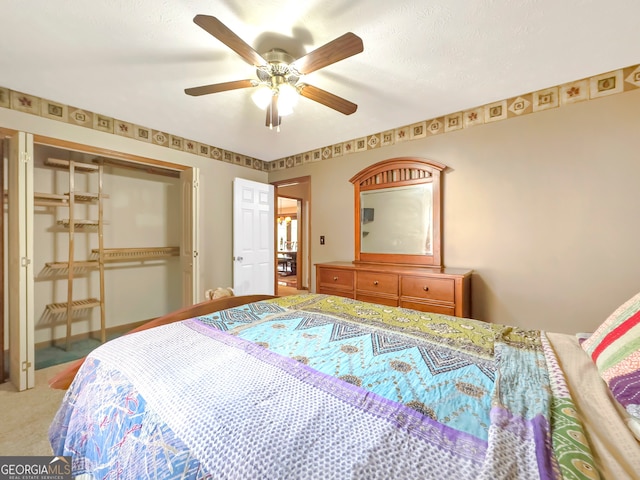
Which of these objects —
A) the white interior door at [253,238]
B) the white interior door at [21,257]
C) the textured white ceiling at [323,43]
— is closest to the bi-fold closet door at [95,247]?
the white interior door at [21,257]

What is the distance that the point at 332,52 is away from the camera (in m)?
1.44

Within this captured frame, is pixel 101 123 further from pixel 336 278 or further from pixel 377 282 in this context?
pixel 377 282

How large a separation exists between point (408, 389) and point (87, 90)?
3111mm

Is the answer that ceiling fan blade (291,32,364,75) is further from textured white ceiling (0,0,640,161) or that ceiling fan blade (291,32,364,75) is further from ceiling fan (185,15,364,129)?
textured white ceiling (0,0,640,161)

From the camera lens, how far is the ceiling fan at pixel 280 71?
1369mm

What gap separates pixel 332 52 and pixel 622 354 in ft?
5.49

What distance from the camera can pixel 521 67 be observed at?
1959 mm

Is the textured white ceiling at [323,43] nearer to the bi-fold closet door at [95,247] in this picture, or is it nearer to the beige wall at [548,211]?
the beige wall at [548,211]

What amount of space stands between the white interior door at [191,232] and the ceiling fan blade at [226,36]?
2.13 m

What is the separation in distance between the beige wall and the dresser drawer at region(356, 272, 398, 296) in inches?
24.4

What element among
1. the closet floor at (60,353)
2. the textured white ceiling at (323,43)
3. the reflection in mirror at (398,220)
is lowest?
the closet floor at (60,353)

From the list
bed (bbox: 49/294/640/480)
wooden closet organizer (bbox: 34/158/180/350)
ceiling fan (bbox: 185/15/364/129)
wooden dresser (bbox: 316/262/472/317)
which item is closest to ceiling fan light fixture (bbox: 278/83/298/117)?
ceiling fan (bbox: 185/15/364/129)

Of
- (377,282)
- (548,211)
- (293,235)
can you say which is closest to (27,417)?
(377,282)

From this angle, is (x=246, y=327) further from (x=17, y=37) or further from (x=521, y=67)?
(x=521, y=67)
